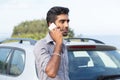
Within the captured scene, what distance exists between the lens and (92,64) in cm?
604

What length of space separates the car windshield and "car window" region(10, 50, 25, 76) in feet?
2.39

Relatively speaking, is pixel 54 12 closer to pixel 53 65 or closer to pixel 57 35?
pixel 57 35

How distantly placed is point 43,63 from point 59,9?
0.54 metres

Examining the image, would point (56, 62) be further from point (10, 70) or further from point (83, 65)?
point (10, 70)

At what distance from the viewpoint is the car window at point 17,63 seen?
6.12 m

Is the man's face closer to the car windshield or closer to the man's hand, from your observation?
the man's hand

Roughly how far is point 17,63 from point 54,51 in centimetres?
233

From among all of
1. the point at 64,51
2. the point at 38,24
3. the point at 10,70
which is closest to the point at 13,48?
the point at 10,70

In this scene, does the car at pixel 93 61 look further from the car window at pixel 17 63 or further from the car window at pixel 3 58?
the car window at pixel 3 58

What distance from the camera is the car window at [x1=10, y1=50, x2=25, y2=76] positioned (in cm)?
612

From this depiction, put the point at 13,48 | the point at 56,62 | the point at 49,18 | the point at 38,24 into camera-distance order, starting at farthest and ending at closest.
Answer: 1. the point at 38,24
2. the point at 13,48
3. the point at 49,18
4. the point at 56,62

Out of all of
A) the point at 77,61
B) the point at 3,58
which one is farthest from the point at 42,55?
the point at 3,58

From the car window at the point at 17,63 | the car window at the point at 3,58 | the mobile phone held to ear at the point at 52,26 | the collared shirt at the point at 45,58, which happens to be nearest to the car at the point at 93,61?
the car window at the point at 17,63

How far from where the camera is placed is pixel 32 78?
562 cm
